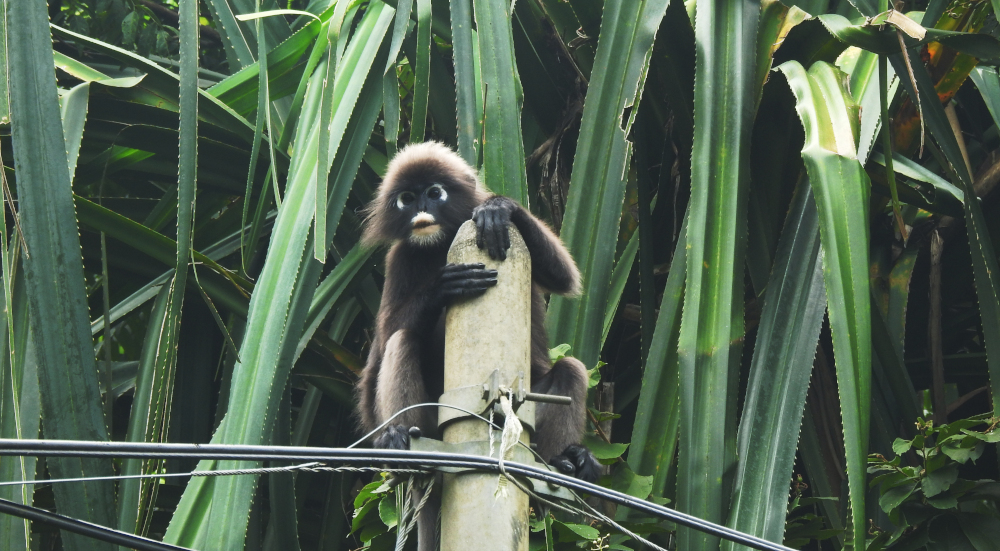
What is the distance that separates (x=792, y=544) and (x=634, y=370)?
3.58ft

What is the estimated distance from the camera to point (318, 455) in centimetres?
162

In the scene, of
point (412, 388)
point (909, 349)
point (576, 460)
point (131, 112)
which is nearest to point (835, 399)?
point (909, 349)

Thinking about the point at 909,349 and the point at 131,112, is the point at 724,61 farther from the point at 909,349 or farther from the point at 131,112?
the point at 131,112

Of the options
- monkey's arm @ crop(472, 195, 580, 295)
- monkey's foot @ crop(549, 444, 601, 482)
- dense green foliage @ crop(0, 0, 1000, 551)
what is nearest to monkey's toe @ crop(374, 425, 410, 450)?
dense green foliage @ crop(0, 0, 1000, 551)

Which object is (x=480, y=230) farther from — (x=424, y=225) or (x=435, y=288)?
(x=424, y=225)

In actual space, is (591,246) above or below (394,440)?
above

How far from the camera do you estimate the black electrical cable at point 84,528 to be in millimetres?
1621

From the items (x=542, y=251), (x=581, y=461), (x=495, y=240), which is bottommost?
(x=581, y=461)

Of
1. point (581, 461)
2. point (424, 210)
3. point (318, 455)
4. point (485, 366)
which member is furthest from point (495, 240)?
point (424, 210)

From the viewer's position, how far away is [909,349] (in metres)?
4.54

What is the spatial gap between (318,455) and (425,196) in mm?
2115

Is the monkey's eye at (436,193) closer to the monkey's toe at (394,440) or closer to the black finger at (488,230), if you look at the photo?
the monkey's toe at (394,440)

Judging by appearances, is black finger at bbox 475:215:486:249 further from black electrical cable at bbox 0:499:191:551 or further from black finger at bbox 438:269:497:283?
black electrical cable at bbox 0:499:191:551

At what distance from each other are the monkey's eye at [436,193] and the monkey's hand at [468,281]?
5.21ft
